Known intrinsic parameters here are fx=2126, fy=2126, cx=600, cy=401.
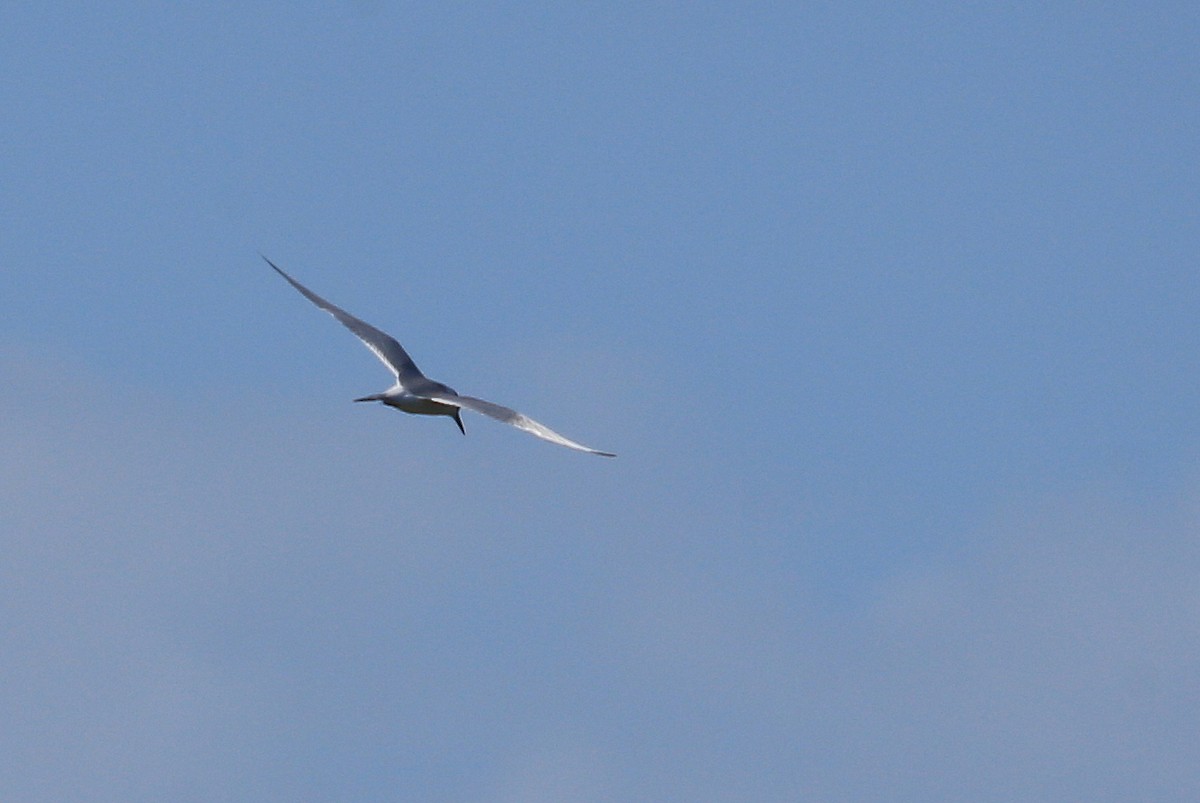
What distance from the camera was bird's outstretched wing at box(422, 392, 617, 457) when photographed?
1763 inches

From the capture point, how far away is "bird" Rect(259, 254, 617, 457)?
47.6m

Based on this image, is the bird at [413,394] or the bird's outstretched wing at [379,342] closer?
the bird at [413,394]

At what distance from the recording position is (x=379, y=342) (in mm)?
57406

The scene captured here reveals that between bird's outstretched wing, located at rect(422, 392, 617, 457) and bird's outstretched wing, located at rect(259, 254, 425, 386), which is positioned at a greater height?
bird's outstretched wing, located at rect(259, 254, 425, 386)

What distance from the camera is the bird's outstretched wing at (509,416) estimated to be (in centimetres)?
4479

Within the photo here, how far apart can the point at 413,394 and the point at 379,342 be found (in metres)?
5.58

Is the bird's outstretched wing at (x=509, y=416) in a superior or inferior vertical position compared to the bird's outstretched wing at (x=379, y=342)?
inferior

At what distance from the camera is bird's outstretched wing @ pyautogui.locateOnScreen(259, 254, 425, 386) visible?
55.2 metres

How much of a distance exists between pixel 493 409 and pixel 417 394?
3.24 m

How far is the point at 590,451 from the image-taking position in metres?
42.9

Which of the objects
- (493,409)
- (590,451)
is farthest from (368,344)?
(590,451)

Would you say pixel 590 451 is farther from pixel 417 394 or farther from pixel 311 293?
pixel 311 293

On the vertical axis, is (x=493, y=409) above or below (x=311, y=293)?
below

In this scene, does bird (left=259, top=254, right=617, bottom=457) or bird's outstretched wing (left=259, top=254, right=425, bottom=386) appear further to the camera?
bird's outstretched wing (left=259, top=254, right=425, bottom=386)
